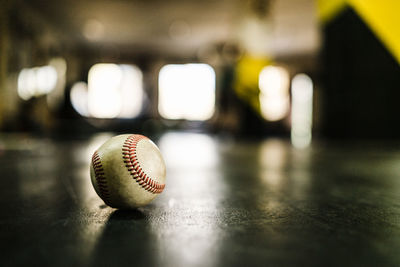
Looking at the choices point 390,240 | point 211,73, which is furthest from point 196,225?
point 211,73

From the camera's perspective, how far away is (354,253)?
751mm

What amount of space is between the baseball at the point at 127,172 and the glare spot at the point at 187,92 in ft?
35.5

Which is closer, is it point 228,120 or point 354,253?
point 354,253

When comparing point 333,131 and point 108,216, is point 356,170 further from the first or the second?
point 333,131

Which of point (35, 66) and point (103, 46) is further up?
point (103, 46)

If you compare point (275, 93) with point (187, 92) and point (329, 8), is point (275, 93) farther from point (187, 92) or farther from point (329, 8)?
point (329, 8)

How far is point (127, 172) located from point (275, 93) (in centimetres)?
1162

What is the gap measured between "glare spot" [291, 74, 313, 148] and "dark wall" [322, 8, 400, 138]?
6.76 metres

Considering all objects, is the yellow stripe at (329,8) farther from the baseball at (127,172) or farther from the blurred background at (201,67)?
the baseball at (127,172)

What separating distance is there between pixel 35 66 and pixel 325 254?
9238 mm

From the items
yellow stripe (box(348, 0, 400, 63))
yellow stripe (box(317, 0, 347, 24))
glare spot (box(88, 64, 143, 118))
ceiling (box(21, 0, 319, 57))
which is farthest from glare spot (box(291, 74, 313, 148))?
yellow stripe (box(348, 0, 400, 63))

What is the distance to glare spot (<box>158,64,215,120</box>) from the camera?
11812 mm

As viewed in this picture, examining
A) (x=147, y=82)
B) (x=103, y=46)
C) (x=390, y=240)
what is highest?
(x=103, y=46)

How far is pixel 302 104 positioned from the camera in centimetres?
1207
